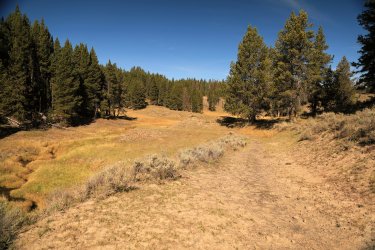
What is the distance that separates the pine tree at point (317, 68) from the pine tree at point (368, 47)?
7308 millimetres

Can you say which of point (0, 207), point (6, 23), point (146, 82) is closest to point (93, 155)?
point (0, 207)

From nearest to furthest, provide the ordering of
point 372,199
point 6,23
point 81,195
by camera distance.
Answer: point 372,199 < point 81,195 < point 6,23

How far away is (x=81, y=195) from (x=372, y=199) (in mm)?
9191

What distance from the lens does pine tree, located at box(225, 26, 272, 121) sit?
36.4 m

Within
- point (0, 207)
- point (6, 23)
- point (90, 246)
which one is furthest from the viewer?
point (6, 23)

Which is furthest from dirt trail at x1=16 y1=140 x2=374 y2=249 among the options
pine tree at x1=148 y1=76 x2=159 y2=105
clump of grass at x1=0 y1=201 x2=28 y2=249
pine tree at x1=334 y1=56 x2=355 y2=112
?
pine tree at x1=148 y1=76 x2=159 y2=105

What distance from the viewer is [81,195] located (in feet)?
27.6

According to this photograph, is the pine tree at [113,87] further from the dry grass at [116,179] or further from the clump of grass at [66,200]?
the clump of grass at [66,200]

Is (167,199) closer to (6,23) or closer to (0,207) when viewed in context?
(0,207)

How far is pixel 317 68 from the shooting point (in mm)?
32688

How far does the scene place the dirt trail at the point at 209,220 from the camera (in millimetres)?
5785

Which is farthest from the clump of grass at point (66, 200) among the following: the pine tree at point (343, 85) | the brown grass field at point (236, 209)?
the pine tree at point (343, 85)

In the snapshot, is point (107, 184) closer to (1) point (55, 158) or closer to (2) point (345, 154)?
(2) point (345, 154)

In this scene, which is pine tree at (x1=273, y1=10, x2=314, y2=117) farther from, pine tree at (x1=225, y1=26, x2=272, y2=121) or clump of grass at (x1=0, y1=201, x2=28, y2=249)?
clump of grass at (x1=0, y1=201, x2=28, y2=249)
